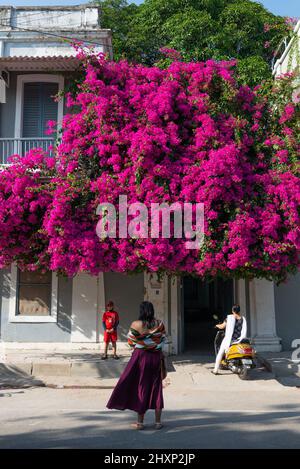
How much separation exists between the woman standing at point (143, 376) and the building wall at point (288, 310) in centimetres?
746

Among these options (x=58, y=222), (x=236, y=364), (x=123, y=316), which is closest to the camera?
(x=236, y=364)

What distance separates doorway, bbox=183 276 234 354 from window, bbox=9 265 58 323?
12.6 feet

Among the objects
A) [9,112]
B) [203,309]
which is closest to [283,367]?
[9,112]

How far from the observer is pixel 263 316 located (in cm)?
1219

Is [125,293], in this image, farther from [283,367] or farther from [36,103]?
[36,103]

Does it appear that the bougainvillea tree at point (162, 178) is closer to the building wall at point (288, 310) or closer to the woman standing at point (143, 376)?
the building wall at point (288, 310)

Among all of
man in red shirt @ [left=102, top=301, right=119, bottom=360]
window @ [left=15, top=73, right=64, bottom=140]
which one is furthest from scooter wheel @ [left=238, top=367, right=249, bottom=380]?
window @ [left=15, top=73, right=64, bottom=140]

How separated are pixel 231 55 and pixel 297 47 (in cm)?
659

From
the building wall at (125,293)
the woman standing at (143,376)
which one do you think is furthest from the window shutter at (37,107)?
the woman standing at (143,376)

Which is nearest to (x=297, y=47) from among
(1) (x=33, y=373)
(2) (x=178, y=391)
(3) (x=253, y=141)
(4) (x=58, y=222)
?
(3) (x=253, y=141)

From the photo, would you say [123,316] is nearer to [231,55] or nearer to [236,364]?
[236,364]

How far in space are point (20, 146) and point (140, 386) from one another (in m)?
8.94

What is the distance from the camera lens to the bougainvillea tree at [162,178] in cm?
980

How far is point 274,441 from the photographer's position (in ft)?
16.8
